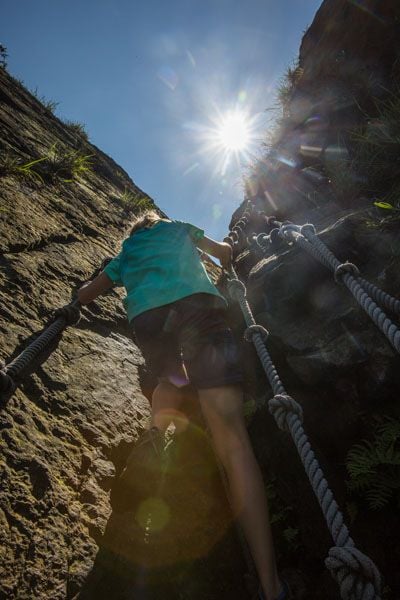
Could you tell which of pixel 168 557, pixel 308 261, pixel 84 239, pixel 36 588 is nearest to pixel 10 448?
pixel 36 588

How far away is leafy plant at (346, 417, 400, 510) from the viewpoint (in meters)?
1.95

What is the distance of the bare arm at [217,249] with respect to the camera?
3.32 meters

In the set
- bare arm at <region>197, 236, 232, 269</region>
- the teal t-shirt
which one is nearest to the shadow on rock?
the teal t-shirt

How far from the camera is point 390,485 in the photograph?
197 centimetres

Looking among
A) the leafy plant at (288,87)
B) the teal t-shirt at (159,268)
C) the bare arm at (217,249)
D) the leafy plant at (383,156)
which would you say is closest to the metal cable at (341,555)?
the teal t-shirt at (159,268)

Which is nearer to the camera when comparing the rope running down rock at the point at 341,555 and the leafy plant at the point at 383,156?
the rope running down rock at the point at 341,555

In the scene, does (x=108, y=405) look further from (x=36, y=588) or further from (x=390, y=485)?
(x=390, y=485)

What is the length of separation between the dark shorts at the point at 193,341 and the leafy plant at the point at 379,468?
0.88 meters

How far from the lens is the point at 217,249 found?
11.6ft

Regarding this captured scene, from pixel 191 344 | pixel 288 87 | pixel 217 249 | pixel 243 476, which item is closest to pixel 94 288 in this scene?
pixel 191 344

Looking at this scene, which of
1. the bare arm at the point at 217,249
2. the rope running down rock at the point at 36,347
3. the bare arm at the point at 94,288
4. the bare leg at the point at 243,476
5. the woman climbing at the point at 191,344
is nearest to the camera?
the bare leg at the point at 243,476

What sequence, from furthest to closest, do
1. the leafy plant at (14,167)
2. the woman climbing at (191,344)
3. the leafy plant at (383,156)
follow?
the leafy plant at (383,156) → the leafy plant at (14,167) → the woman climbing at (191,344)

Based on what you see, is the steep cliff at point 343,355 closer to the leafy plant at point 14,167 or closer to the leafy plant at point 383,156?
the leafy plant at point 383,156

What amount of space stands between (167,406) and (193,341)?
2.12ft
